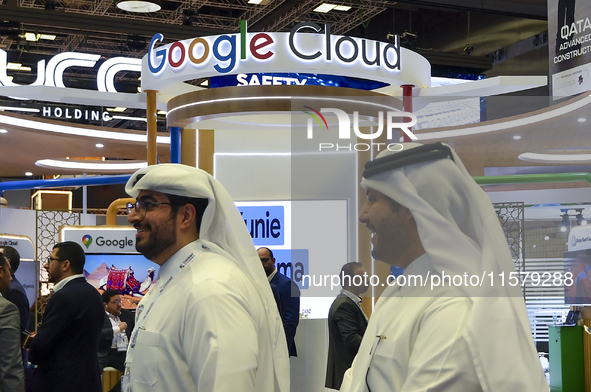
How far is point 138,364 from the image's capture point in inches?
72.2

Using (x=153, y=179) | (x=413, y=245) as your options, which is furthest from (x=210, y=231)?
(x=413, y=245)

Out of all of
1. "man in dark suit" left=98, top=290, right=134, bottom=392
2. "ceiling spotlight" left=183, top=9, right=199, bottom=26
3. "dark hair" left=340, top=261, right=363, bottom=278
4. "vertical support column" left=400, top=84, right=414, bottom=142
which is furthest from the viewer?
"ceiling spotlight" left=183, top=9, right=199, bottom=26

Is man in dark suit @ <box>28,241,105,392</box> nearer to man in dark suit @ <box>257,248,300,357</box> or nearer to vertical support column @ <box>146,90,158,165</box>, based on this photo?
man in dark suit @ <box>257,248,300,357</box>

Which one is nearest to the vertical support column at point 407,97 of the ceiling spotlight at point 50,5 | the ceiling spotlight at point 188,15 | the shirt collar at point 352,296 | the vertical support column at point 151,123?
the shirt collar at point 352,296

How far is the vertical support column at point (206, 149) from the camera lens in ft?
21.7

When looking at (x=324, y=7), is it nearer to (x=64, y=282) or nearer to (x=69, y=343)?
(x=64, y=282)

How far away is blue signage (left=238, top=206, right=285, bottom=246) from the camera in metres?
6.37

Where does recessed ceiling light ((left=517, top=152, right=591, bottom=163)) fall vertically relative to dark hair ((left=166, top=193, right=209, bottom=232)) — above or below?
above

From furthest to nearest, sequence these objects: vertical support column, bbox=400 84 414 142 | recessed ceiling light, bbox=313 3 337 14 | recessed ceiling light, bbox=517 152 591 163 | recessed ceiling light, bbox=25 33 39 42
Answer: recessed ceiling light, bbox=25 33 39 42
recessed ceiling light, bbox=313 3 337 14
recessed ceiling light, bbox=517 152 591 163
vertical support column, bbox=400 84 414 142

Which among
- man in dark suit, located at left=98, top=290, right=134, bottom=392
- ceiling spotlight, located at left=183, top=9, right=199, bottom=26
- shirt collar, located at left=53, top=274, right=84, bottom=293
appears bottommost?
man in dark suit, located at left=98, top=290, right=134, bottom=392

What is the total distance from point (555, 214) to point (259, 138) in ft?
9.18

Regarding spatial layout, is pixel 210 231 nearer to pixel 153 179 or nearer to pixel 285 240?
pixel 153 179

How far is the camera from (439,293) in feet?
4.62

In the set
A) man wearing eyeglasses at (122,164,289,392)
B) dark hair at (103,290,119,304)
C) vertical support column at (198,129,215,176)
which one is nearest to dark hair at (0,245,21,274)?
dark hair at (103,290,119,304)
